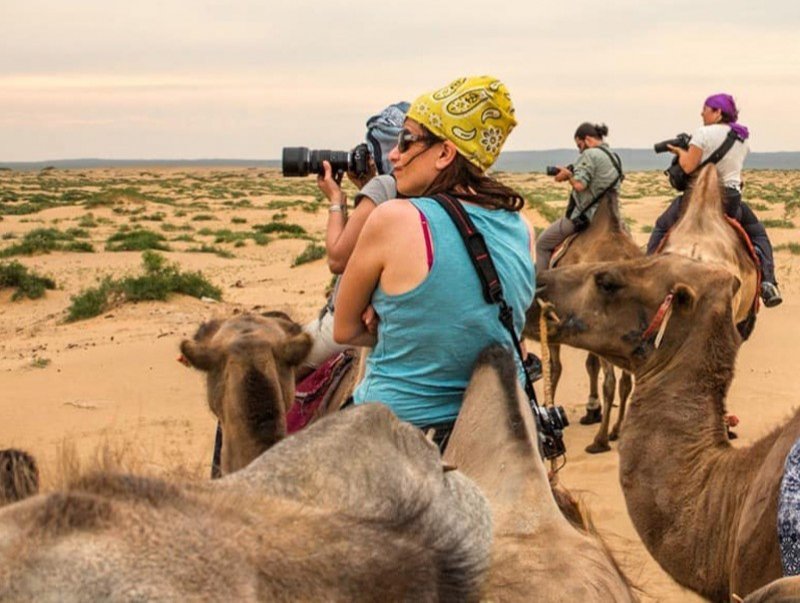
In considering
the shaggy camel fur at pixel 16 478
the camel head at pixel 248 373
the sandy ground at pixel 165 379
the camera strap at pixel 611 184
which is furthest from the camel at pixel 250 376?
the camera strap at pixel 611 184

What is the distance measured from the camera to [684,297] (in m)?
4.22

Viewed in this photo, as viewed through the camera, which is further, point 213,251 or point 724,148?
point 213,251

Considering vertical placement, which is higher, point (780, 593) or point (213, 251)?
point (780, 593)

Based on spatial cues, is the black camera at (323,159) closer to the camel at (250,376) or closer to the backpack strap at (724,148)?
the camel at (250,376)

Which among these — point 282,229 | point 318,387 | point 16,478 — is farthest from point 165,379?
point 282,229

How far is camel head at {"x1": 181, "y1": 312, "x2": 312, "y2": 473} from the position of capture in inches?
139

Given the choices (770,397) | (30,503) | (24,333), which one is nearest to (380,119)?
(30,503)

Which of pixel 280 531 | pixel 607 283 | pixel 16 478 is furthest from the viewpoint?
pixel 607 283

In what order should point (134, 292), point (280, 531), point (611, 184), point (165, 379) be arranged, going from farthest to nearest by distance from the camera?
point (134, 292)
point (165, 379)
point (611, 184)
point (280, 531)

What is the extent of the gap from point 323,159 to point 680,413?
1750 millimetres

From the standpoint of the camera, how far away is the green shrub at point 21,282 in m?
18.6

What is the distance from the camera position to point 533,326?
4746 millimetres

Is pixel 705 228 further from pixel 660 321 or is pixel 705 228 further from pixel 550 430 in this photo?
pixel 550 430

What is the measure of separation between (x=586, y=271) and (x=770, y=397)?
20.8ft
